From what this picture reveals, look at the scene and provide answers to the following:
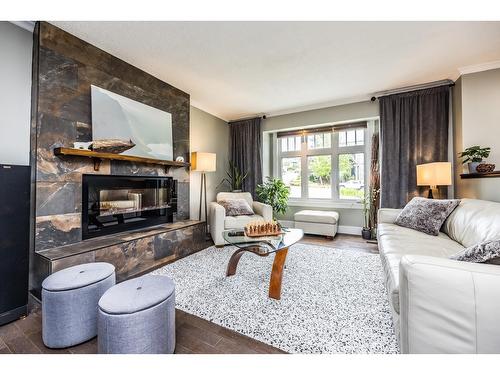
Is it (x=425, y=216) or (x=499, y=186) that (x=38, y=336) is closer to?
(x=425, y=216)

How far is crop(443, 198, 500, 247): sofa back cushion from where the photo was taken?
64.0 inches

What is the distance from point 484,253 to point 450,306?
0.31 m

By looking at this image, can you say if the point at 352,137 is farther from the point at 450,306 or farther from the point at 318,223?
the point at 450,306

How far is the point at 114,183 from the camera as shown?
2521 mm

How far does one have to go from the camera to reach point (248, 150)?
4.70m

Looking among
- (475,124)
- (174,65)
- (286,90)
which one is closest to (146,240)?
(174,65)

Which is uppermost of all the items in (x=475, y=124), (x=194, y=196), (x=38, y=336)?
(x=475, y=124)

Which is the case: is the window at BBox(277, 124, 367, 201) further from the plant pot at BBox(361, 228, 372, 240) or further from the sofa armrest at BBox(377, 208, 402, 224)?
the sofa armrest at BBox(377, 208, 402, 224)

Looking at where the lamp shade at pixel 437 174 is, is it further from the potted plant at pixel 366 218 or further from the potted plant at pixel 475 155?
the potted plant at pixel 366 218

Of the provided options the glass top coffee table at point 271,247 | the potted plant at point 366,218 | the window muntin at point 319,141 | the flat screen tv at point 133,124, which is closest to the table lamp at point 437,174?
the potted plant at point 366,218

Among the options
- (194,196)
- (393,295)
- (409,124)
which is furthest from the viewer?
(194,196)

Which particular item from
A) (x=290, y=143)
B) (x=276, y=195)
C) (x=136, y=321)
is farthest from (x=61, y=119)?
(x=290, y=143)

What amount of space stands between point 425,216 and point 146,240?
306 centimetres

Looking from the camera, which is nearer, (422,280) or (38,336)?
(422,280)
